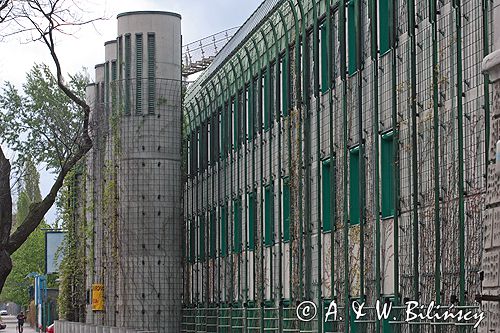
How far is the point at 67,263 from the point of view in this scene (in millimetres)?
40562

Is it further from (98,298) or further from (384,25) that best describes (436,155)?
(98,298)

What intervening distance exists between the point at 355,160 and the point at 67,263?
→ 23961 mm

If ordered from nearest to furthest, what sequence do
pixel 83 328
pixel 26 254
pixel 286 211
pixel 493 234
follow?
pixel 493 234 → pixel 286 211 → pixel 83 328 → pixel 26 254

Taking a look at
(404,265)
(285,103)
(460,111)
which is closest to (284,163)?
(285,103)

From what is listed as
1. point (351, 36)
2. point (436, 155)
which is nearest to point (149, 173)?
point (351, 36)

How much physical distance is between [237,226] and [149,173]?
225 inches

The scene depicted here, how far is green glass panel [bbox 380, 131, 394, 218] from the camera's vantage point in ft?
53.5

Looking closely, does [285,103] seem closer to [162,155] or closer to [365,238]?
[365,238]

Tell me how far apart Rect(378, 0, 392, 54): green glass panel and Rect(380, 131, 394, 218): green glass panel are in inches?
54.4

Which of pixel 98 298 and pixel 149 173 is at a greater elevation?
pixel 149 173

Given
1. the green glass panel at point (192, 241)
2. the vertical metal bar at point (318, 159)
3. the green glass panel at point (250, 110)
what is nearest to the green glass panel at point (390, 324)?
the vertical metal bar at point (318, 159)

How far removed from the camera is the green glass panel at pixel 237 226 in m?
26.5

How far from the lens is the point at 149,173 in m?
31.7

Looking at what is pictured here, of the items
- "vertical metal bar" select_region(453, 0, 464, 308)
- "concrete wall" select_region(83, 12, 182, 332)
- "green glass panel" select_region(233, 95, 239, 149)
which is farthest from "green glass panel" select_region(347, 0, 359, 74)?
"concrete wall" select_region(83, 12, 182, 332)
